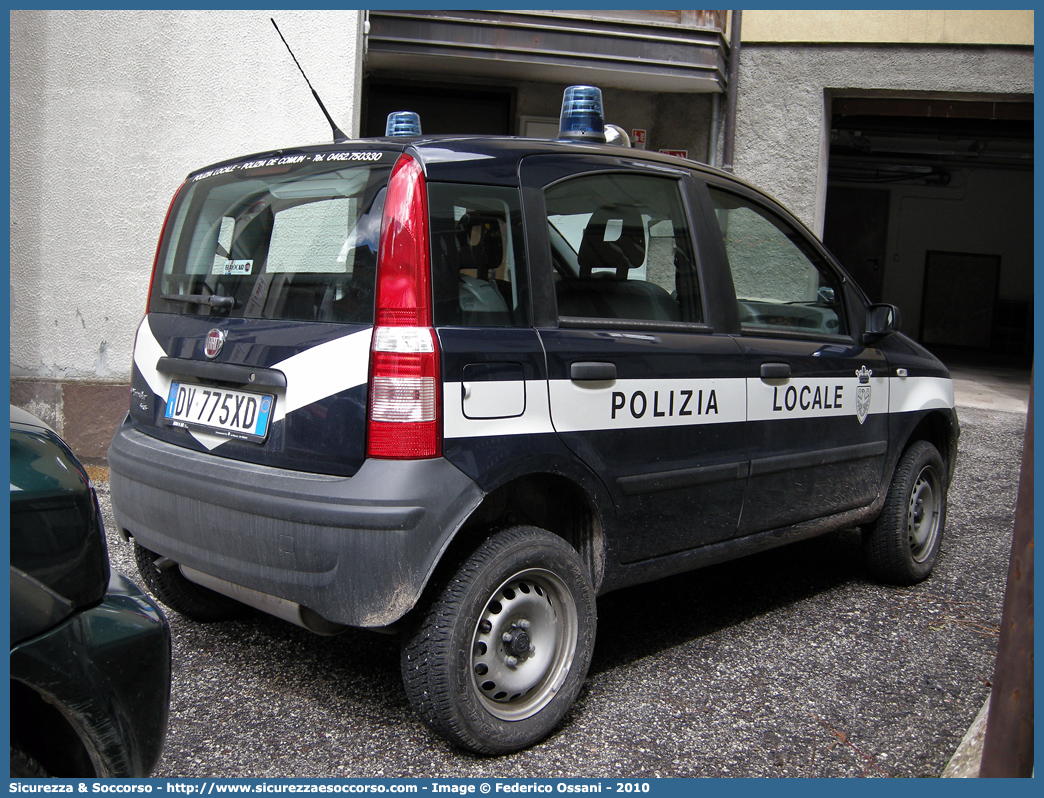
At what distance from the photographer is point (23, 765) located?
5.76 ft

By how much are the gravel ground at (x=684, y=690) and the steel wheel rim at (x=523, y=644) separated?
169 millimetres

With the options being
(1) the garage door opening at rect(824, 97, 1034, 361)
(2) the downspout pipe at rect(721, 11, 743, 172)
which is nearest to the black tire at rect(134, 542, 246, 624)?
(2) the downspout pipe at rect(721, 11, 743, 172)

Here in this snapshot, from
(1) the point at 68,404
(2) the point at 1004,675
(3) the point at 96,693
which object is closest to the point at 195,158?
(1) the point at 68,404

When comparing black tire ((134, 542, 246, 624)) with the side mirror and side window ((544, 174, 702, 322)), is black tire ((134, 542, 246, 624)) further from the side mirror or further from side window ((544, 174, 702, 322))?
the side mirror

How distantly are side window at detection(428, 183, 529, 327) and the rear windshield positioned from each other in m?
0.18

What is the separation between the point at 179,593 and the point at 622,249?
2.10 meters

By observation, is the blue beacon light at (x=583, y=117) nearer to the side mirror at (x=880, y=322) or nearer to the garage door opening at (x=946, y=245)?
the side mirror at (x=880, y=322)

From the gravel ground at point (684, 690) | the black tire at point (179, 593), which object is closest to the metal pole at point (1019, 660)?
the gravel ground at point (684, 690)

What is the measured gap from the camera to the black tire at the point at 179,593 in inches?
136

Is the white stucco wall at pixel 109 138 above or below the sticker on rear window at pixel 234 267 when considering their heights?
above

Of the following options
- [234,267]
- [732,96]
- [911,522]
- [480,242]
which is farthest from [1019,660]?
[732,96]

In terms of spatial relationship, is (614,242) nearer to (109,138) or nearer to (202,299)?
(202,299)

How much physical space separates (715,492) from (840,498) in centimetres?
89

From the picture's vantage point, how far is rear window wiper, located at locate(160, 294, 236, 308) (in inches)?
112
